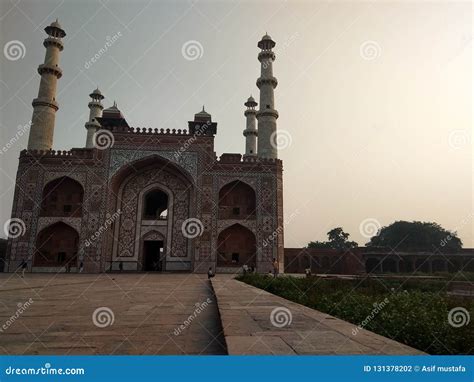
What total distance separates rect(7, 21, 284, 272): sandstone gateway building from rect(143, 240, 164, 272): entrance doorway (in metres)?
0.06

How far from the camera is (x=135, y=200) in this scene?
68.8 ft

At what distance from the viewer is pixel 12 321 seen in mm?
3891

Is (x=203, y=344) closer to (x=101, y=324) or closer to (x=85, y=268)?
(x=101, y=324)

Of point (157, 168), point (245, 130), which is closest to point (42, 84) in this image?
point (157, 168)

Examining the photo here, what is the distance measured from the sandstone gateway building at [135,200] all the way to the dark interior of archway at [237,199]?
59 mm

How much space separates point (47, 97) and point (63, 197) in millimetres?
5954

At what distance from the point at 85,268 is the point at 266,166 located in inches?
439

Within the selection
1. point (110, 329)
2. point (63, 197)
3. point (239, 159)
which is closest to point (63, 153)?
point (63, 197)

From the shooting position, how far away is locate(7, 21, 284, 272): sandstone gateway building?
755 inches

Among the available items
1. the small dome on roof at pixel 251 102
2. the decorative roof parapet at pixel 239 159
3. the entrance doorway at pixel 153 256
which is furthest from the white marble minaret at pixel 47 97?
the small dome on roof at pixel 251 102

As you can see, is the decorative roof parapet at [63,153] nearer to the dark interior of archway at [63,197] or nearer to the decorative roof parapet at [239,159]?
the dark interior of archway at [63,197]

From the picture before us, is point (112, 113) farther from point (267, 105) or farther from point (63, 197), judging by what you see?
point (267, 105)

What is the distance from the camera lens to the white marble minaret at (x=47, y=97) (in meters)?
20.6

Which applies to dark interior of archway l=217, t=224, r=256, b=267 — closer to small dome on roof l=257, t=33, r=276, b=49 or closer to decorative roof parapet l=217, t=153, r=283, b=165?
decorative roof parapet l=217, t=153, r=283, b=165
